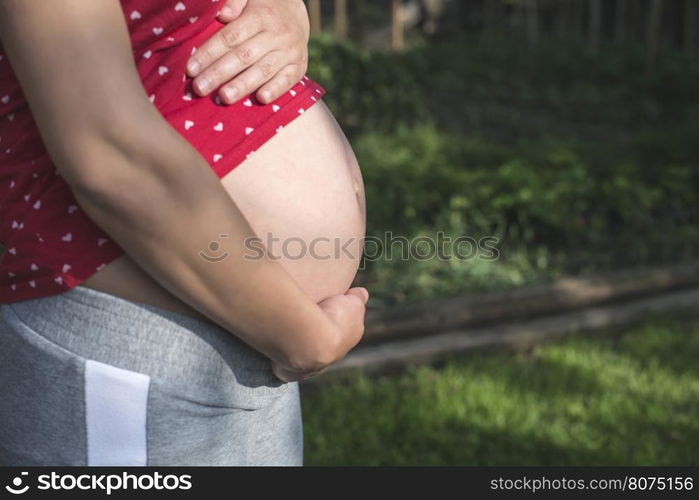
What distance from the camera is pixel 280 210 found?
3.69 ft

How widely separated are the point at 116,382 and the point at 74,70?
375 millimetres

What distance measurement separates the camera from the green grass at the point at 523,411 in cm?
312

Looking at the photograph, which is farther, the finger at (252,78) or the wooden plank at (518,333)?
the wooden plank at (518,333)

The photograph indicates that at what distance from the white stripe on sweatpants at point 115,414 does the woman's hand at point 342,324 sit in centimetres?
18

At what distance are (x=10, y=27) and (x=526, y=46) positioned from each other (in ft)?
28.0

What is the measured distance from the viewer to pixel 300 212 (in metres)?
1.15

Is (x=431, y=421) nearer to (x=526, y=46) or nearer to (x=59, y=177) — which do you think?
(x=59, y=177)

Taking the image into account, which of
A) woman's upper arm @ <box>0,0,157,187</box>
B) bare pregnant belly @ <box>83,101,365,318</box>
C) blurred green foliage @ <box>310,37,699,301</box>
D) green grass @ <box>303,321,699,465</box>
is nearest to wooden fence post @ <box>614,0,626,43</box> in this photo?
blurred green foliage @ <box>310,37,699,301</box>

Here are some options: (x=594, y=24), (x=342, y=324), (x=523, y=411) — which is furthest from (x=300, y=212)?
(x=594, y=24)

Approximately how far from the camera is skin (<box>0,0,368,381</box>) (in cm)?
90

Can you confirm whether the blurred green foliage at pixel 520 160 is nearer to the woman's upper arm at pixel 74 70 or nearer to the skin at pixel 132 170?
the skin at pixel 132 170

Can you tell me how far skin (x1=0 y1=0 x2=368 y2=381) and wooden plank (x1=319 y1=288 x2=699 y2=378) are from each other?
A: 8.18 feet

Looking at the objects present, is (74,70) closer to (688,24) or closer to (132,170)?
(132,170)

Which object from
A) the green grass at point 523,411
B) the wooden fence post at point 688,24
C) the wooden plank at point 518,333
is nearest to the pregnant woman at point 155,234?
the green grass at point 523,411
